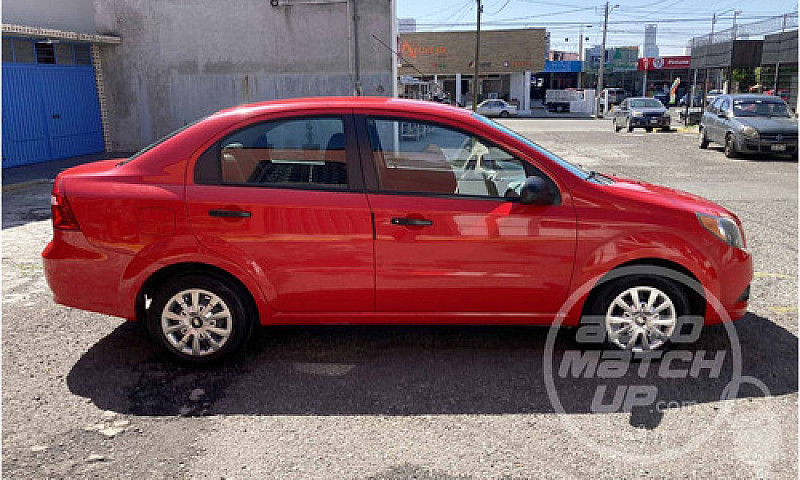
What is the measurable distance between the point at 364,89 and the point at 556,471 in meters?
14.9

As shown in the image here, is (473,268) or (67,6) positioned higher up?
(67,6)

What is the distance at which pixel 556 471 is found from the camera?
299cm

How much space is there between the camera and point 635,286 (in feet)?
13.1

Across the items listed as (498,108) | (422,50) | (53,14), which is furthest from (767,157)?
(422,50)

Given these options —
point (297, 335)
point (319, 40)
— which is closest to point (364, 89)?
point (319, 40)

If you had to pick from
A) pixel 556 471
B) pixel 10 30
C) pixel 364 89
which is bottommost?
pixel 556 471

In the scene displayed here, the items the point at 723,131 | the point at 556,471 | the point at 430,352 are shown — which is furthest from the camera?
the point at 723,131

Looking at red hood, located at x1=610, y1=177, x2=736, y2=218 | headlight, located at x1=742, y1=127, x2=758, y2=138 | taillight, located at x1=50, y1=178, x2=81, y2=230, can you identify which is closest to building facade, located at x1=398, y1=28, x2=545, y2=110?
headlight, located at x1=742, y1=127, x2=758, y2=138

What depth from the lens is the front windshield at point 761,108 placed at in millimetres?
17109

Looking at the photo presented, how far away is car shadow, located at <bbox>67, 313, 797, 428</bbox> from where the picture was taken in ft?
11.9

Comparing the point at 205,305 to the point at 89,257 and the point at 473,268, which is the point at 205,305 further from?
the point at 473,268

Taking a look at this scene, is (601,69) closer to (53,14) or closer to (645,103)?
(645,103)

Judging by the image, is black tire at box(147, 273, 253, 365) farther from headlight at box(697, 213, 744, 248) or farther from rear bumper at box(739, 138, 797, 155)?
rear bumper at box(739, 138, 797, 155)

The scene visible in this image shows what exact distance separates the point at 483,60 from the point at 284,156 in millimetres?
51798
